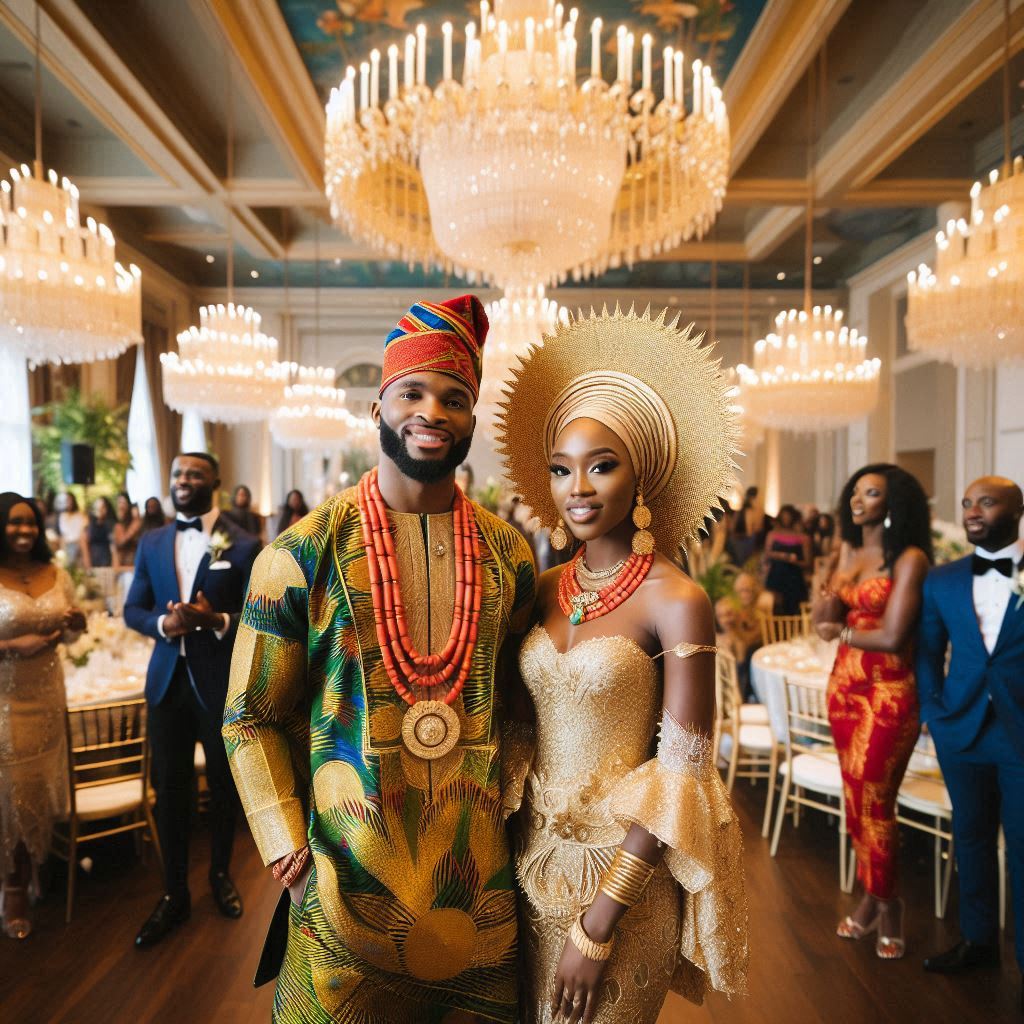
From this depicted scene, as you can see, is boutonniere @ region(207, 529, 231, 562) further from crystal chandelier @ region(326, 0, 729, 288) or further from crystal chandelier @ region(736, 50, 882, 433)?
crystal chandelier @ region(736, 50, 882, 433)

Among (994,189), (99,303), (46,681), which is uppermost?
(994,189)

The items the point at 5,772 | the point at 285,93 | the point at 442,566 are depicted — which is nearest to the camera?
the point at 442,566

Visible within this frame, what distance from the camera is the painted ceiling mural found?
5918 millimetres

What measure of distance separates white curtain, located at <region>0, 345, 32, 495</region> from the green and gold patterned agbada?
7.84 meters

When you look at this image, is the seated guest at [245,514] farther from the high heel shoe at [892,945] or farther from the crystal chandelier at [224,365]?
the high heel shoe at [892,945]

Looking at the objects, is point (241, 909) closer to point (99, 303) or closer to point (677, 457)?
point (677, 457)

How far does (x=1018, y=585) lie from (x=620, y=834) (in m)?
1.97

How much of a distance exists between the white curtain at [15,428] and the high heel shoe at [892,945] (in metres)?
8.11

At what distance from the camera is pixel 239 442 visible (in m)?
14.0

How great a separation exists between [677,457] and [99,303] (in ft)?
13.2

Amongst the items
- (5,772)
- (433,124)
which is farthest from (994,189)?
(5,772)

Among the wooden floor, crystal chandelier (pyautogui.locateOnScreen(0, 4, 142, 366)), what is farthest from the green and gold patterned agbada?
crystal chandelier (pyautogui.locateOnScreen(0, 4, 142, 366))

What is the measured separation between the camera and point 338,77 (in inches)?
272

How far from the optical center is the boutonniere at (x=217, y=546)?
3369mm
